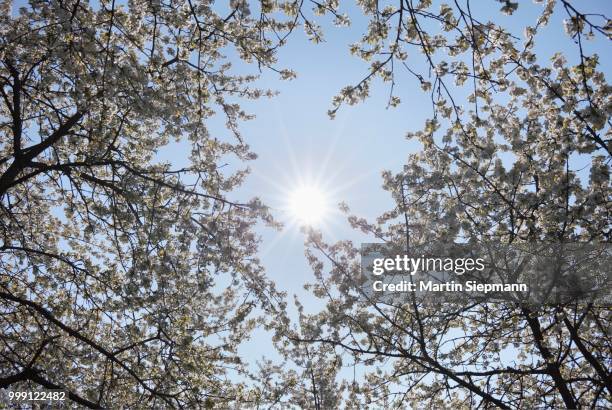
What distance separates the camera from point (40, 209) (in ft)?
30.9

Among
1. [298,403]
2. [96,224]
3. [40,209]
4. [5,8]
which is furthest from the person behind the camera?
[298,403]

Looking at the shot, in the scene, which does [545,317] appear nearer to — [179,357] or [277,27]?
[179,357]

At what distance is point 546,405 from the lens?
712 centimetres

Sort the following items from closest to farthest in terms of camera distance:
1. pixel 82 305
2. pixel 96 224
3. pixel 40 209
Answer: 1. pixel 82 305
2. pixel 96 224
3. pixel 40 209

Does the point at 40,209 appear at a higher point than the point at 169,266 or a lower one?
higher

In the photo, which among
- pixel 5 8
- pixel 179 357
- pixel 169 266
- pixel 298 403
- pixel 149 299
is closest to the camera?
pixel 179 357

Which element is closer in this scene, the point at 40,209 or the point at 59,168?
the point at 59,168

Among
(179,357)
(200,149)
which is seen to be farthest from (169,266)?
(200,149)

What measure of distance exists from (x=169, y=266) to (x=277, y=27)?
4.36 m

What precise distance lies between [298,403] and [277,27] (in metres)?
9.95

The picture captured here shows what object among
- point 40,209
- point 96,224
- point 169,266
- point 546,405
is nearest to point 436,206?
point 546,405

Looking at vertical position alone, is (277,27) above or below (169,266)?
above

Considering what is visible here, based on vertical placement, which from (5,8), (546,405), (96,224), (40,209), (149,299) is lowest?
(546,405)

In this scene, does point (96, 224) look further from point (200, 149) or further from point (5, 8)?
point (5, 8)
